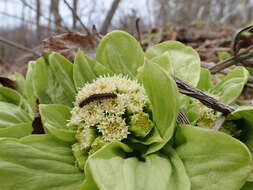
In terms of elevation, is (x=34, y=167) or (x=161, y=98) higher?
(x=161, y=98)

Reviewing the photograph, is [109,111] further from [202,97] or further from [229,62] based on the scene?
[229,62]

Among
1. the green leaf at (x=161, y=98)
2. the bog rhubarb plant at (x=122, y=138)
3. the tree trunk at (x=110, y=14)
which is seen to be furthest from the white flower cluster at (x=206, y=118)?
the tree trunk at (x=110, y=14)

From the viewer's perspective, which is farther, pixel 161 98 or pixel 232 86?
pixel 232 86

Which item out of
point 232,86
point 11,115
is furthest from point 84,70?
point 232,86

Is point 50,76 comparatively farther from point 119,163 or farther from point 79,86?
point 119,163

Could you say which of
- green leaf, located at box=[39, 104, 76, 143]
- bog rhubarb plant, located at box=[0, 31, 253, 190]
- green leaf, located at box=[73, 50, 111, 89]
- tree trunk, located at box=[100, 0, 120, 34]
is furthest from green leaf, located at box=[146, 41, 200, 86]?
tree trunk, located at box=[100, 0, 120, 34]

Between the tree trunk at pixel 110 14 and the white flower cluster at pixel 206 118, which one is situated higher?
the tree trunk at pixel 110 14

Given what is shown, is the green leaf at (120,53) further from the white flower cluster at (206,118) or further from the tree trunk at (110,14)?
the tree trunk at (110,14)
